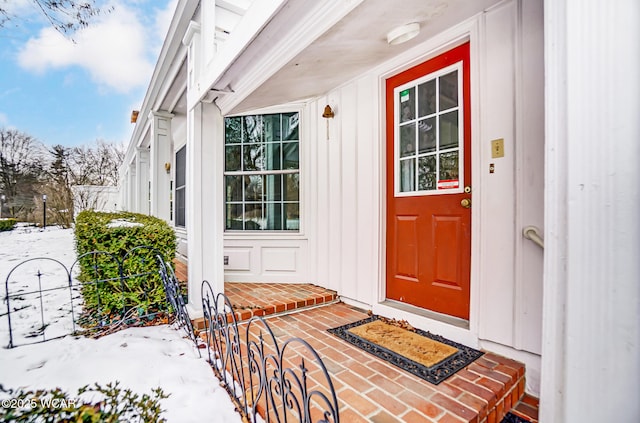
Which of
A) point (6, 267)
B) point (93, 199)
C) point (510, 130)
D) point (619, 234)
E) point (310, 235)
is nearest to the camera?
point (619, 234)

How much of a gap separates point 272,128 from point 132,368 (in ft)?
9.55

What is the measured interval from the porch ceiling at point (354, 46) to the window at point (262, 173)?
0.89 metres

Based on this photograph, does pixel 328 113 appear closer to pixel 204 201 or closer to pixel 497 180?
pixel 204 201

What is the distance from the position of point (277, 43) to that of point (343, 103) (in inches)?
49.9

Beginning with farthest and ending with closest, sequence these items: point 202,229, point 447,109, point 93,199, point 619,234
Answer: point 93,199, point 202,229, point 447,109, point 619,234

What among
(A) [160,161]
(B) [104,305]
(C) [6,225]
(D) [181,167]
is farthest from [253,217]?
(C) [6,225]

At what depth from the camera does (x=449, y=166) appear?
229cm

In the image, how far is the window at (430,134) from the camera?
2254mm

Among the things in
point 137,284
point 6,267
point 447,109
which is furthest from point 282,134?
point 6,267

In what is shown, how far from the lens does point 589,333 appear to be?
82 cm

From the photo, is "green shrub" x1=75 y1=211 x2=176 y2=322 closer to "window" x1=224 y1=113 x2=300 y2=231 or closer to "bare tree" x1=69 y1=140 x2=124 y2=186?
"window" x1=224 y1=113 x2=300 y2=231

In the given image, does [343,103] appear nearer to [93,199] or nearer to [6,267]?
[6,267]

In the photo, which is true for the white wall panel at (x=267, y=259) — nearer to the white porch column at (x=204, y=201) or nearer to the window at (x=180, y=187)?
the white porch column at (x=204, y=201)

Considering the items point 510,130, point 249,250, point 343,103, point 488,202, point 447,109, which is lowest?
point 249,250
